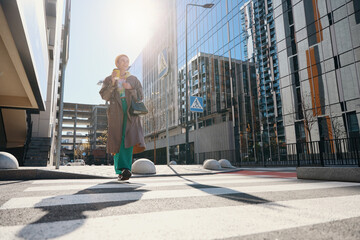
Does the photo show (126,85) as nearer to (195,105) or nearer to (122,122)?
(122,122)

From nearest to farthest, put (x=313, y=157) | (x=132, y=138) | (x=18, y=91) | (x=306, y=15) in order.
Answer: (x=132, y=138)
(x=313, y=157)
(x=18, y=91)
(x=306, y=15)

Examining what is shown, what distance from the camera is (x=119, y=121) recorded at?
4.56 m

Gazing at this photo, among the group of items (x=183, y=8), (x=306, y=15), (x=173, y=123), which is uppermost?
(x=183, y=8)

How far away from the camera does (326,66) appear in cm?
1875

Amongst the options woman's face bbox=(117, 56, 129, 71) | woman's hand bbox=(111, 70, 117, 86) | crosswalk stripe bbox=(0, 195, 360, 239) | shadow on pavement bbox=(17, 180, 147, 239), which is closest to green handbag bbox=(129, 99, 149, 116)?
woman's hand bbox=(111, 70, 117, 86)

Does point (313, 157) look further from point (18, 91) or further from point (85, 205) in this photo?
point (18, 91)

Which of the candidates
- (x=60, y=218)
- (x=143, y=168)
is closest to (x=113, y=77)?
(x=60, y=218)

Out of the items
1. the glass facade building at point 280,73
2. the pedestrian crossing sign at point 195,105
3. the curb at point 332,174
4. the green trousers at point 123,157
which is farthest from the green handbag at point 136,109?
the glass facade building at point 280,73

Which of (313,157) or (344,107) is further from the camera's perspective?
(344,107)

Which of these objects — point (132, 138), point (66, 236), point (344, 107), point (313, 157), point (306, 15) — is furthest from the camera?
point (306, 15)

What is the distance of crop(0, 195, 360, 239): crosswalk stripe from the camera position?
1405mm

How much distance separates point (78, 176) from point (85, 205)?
3996mm

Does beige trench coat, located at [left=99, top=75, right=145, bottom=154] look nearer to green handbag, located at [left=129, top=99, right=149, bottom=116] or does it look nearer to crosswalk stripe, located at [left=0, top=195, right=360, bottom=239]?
green handbag, located at [left=129, top=99, right=149, bottom=116]

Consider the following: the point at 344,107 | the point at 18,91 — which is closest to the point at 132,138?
the point at 18,91
